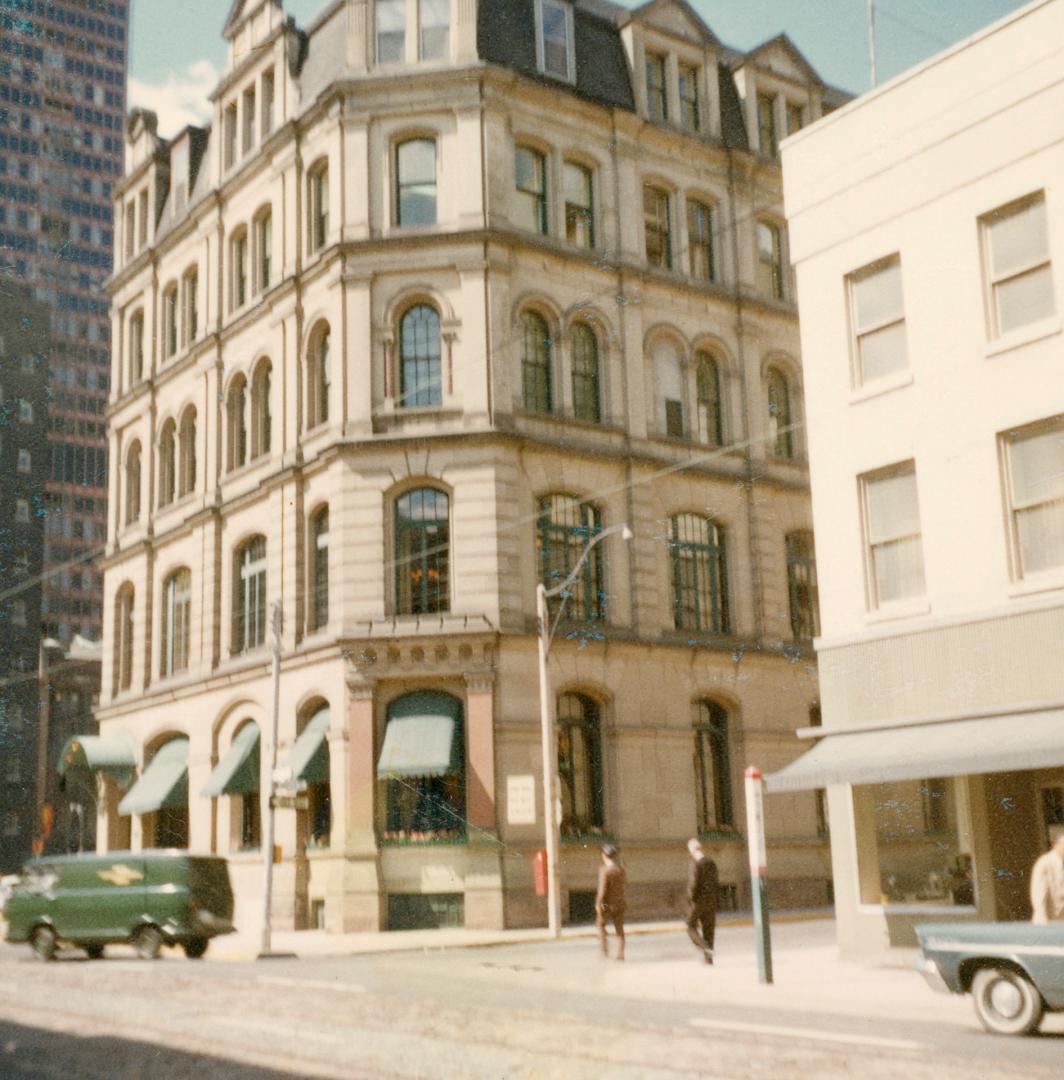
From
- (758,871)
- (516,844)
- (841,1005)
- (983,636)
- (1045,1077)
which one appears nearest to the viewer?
(1045,1077)

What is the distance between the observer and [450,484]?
33219 millimetres

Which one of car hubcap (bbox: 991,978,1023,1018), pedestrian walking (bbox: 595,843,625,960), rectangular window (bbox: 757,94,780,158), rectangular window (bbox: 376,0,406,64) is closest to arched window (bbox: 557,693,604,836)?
pedestrian walking (bbox: 595,843,625,960)

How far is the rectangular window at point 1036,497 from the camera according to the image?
19.0m

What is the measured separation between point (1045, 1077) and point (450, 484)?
24130mm

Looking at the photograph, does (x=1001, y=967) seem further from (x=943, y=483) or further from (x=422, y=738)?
(x=422, y=738)

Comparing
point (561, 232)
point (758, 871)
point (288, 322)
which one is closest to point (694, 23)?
point (561, 232)

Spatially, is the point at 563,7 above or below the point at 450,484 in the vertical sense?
above

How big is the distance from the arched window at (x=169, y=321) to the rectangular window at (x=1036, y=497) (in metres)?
30.5

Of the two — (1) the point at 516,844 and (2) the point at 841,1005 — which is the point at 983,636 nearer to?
(2) the point at 841,1005

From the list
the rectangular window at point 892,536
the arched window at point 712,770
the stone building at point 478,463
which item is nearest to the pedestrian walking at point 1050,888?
the rectangular window at point 892,536

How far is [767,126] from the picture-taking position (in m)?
41.7

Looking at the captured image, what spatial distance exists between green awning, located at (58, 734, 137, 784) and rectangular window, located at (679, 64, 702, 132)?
24.6 m

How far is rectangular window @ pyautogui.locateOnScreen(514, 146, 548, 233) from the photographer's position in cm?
3566

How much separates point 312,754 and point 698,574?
11089 mm
